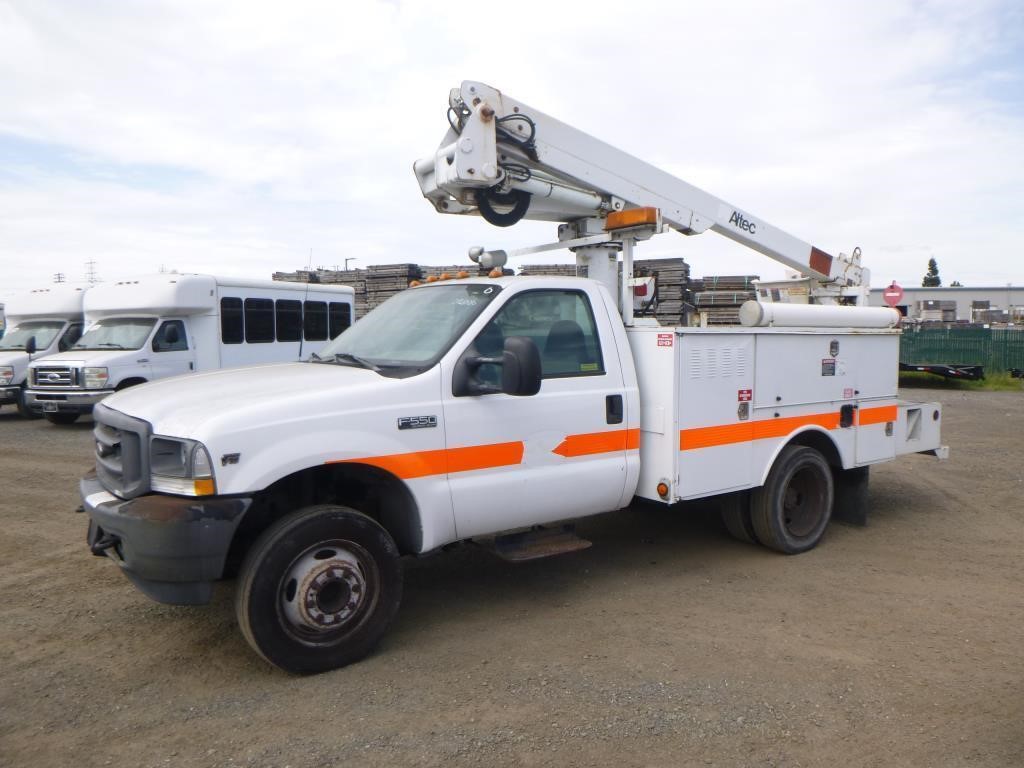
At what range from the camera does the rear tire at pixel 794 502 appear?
5.91 m

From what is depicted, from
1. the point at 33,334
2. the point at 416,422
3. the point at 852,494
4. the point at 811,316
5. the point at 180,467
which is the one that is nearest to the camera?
the point at 180,467

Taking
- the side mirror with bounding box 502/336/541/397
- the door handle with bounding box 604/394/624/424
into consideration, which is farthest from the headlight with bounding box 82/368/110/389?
the side mirror with bounding box 502/336/541/397

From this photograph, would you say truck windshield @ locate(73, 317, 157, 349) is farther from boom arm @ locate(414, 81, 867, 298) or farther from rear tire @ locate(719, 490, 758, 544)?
rear tire @ locate(719, 490, 758, 544)

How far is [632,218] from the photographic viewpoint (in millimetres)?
5711

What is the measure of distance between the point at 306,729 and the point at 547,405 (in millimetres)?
2174

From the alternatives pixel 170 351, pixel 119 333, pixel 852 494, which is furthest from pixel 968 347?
pixel 119 333

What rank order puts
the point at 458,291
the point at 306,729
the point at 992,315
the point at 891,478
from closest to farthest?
1. the point at 306,729
2. the point at 458,291
3. the point at 891,478
4. the point at 992,315

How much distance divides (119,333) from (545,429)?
11.7 m

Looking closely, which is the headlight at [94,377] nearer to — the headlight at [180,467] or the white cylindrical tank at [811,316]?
the headlight at [180,467]

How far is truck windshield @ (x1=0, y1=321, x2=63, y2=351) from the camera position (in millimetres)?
15734

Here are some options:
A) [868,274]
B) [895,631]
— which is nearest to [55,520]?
[895,631]

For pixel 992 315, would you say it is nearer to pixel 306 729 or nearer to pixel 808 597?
pixel 808 597

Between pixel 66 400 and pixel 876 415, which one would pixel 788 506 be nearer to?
pixel 876 415

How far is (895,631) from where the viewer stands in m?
4.59
